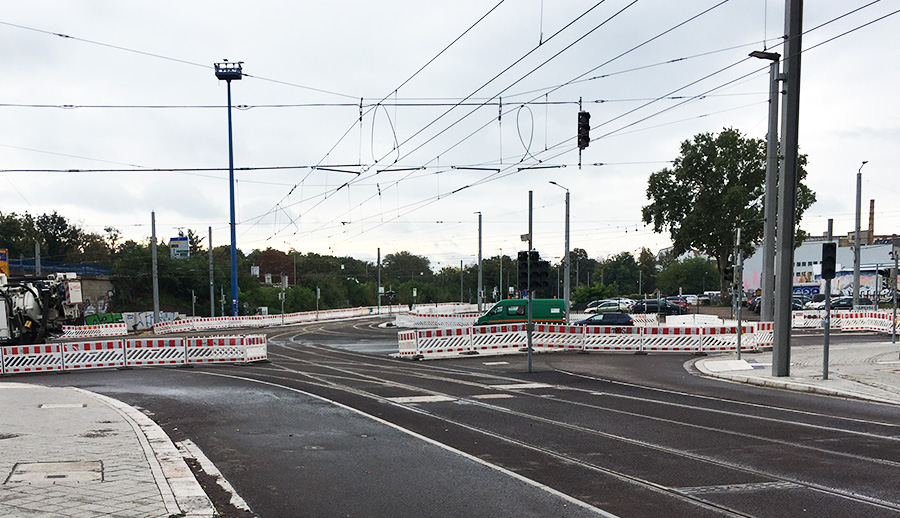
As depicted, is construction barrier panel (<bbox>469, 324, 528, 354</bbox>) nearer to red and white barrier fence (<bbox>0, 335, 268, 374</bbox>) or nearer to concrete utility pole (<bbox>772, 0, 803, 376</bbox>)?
red and white barrier fence (<bbox>0, 335, 268, 374</bbox>)

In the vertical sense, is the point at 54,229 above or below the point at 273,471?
above

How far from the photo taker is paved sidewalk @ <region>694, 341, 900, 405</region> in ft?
50.1

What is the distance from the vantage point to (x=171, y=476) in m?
7.58

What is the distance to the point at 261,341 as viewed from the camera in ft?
94.9

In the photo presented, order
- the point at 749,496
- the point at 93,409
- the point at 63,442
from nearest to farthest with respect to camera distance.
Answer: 1. the point at 749,496
2. the point at 63,442
3. the point at 93,409

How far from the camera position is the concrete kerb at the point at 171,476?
6.27m

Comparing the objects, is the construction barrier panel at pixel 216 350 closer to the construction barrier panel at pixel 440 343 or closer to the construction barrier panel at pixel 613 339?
the construction barrier panel at pixel 440 343

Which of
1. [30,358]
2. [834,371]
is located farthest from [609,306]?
[30,358]

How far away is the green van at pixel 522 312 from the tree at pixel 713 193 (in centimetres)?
3063

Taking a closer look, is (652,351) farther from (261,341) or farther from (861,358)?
(261,341)

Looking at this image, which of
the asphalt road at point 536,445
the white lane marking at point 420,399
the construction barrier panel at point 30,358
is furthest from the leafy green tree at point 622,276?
the white lane marking at point 420,399

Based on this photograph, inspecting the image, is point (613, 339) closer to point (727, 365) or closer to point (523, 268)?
point (727, 365)

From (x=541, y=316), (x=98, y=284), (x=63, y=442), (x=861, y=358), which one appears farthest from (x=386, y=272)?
(x=63, y=442)

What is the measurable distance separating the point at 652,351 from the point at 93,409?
2165 centimetres
